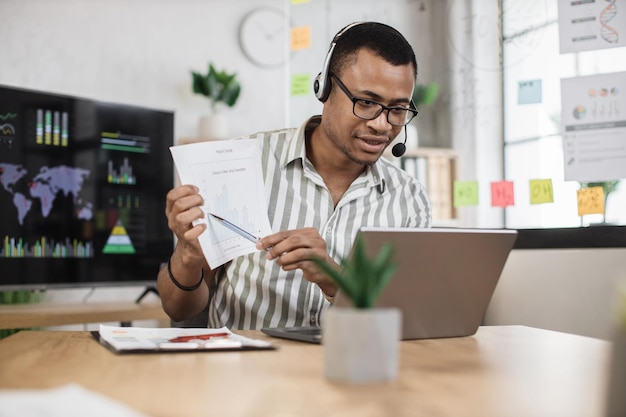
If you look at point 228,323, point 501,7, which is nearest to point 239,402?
point 228,323

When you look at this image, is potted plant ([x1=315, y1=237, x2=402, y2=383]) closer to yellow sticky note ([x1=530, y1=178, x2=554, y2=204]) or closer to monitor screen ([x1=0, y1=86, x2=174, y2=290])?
yellow sticky note ([x1=530, y1=178, x2=554, y2=204])

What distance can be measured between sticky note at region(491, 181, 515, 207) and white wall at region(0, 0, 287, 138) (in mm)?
1988

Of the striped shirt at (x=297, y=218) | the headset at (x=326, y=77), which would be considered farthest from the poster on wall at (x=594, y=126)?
the headset at (x=326, y=77)

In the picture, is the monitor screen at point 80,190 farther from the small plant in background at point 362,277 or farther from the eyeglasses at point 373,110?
the small plant in background at point 362,277

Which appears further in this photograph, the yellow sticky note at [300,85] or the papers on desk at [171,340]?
the yellow sticky note at [300,85]

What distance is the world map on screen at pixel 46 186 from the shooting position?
275 cm

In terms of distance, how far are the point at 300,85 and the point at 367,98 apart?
121 centimetres

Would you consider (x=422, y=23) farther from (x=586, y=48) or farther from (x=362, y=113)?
(x=362, y=113)

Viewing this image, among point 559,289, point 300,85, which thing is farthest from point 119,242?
point 559,289

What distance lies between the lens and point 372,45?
175 cm

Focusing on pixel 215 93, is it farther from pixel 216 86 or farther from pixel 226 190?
pixel 226 190

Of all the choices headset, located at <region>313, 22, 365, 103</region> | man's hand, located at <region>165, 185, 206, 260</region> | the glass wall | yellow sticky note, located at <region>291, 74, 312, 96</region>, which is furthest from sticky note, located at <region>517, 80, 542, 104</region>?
man's hand, located at <region>165, 185, 206, 260</region>

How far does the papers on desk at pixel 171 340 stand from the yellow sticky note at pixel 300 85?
5.83 ft

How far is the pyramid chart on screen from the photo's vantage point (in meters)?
3.03
